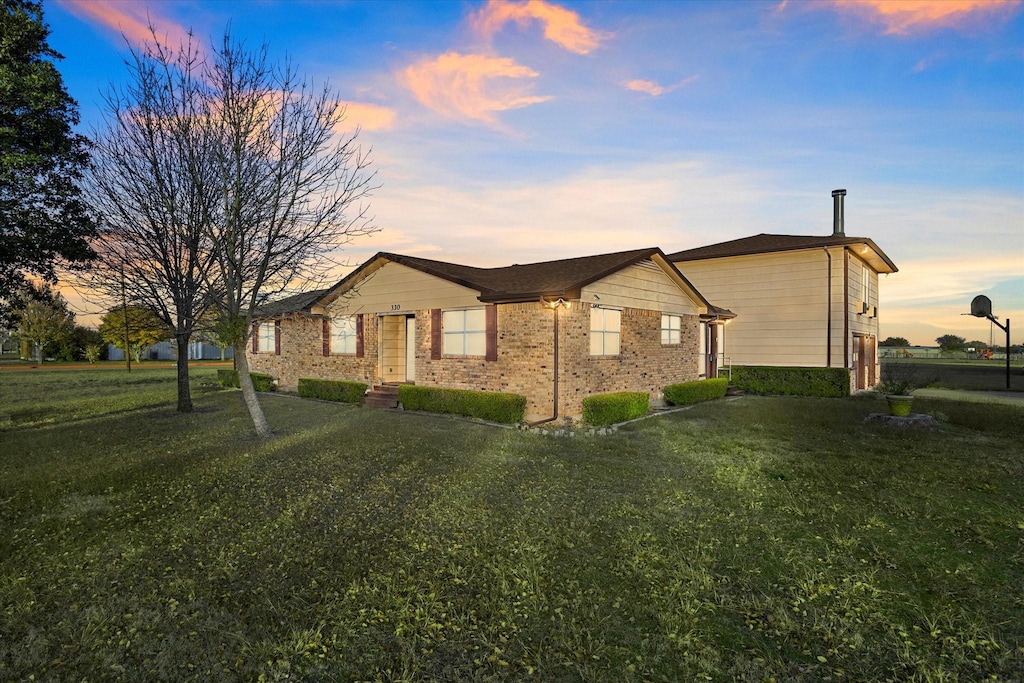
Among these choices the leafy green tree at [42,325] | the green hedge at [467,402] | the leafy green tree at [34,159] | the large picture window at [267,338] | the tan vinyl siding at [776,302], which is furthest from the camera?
the leafy green tree at [42,325]

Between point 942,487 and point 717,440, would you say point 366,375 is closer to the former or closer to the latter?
point 717,440

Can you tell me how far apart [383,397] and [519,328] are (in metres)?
5.62

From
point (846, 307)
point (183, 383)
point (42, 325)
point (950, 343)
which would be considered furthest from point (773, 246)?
point (950, 343)

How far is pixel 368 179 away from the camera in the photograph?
11492 mm

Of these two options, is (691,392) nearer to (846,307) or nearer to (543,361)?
(543,361)

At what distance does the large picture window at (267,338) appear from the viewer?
864 inches

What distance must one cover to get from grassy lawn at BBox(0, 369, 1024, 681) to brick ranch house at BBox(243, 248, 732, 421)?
3.73 meters

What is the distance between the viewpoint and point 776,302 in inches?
798

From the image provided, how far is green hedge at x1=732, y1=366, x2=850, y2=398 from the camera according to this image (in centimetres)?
1831

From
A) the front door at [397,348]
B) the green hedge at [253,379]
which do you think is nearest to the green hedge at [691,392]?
the front door at [397,348]

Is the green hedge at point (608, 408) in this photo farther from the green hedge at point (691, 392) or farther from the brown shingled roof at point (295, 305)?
the brown shingled roof at point (295, 305)

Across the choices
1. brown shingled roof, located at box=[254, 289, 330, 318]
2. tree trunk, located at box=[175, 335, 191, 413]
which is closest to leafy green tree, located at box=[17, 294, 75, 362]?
brown shingled roof, located at box=[254, 289, 330, 318]

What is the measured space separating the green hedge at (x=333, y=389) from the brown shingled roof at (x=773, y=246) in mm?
15007

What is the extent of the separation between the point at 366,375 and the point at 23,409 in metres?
10.7
